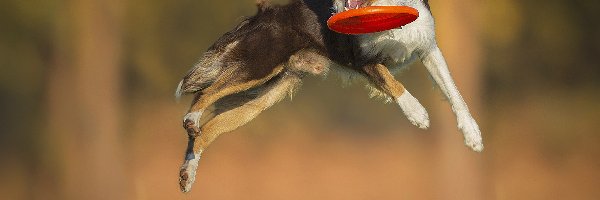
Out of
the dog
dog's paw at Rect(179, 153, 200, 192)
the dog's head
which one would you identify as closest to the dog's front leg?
the dog

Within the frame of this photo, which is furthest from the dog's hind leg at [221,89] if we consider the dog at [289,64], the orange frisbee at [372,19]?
the orange frisbee at [372,19]

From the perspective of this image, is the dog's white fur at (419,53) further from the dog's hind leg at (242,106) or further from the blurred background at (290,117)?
the blurred background at (290,117)

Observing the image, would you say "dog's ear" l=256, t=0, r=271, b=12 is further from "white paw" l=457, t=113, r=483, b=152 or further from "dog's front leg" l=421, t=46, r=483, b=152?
"white paw" l=457, t=113, r=483, b=152

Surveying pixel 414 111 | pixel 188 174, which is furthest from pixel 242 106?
pixel 414 111

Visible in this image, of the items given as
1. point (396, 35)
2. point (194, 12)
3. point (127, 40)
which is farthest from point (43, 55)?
point (396, 35)

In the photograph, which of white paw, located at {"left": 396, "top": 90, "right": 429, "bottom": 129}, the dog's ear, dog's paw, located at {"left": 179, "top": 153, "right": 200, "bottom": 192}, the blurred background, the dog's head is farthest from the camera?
the blurred background

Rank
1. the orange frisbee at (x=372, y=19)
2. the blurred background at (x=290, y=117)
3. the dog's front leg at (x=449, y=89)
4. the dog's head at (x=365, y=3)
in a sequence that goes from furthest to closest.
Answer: the blurred background at (x=290, y=117), the dog's front leg at (x=449, y=89), the dog's head at (x=365, y=3), the orange frisbee at (x=372, y=19)
